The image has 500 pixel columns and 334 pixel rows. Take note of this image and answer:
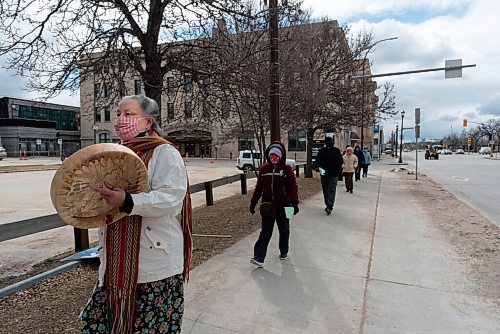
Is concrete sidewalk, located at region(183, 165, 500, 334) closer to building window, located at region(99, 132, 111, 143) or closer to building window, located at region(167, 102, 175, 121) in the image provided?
building window, located at region(167, 102, 175, 121)

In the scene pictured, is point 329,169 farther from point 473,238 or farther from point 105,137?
point 105,137

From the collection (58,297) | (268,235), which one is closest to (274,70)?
(268,235)

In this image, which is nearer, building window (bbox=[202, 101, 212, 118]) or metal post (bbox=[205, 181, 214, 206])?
building window (bbox=[202, 101, 212, 118])

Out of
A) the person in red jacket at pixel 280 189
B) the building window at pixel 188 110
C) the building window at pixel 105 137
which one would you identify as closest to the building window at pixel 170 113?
the building window at pixel 188 110

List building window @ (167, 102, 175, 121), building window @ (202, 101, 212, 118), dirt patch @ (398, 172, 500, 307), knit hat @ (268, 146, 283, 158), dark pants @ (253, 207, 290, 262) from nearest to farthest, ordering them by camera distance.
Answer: dirt patch @ (398, 172, 500, 307), dark pants @ (253, 207, 290, 262), knit hat @ (268, 146, 283, 158), building window @ (202, 101, 212, 118), building window @ (167, 102, 175, 121)

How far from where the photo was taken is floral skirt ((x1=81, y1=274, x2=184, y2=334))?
6.81 ft

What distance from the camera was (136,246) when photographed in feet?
6.70

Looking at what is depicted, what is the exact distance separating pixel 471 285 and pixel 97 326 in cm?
416

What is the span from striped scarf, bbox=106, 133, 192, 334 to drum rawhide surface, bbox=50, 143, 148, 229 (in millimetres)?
113

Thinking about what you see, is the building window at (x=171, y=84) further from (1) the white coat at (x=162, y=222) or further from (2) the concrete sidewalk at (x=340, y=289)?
(1) the white coat at (x=162, y=222)

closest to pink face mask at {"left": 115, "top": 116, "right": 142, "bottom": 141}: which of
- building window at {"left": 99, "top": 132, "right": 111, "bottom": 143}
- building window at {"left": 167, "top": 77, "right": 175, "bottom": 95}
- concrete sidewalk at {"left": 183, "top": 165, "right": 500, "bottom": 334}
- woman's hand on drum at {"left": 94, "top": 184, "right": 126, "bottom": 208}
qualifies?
woman's hand on drum at {"left": 94, "top": 184, "right": 126, "bottom": 208}

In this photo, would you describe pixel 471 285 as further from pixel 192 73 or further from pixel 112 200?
pixel 192 73

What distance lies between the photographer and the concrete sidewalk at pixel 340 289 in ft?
11.0

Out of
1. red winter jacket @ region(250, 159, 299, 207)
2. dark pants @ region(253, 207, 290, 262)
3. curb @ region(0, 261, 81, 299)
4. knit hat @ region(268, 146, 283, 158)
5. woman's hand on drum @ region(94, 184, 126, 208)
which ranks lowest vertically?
curb @ region(0, 261, 81, 299)
